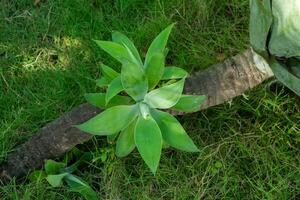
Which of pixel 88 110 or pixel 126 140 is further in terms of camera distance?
pixel 88 110

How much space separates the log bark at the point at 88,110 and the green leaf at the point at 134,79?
30 cm

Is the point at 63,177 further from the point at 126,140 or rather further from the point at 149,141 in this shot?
the point at 149,141

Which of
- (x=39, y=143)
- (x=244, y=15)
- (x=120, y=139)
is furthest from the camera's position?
(x=244, y=15)

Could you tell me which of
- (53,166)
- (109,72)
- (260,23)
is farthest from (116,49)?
(53,166)

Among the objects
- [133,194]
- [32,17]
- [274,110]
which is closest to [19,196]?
[133,194]

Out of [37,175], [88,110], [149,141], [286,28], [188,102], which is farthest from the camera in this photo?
[37,175]

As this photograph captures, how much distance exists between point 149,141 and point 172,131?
0.12 meters

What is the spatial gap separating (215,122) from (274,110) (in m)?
A: 0.23

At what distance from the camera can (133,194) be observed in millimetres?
1979

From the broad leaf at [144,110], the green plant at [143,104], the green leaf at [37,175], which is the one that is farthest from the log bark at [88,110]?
the broad leaf at [144,110]

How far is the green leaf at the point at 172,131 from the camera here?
5.29ft

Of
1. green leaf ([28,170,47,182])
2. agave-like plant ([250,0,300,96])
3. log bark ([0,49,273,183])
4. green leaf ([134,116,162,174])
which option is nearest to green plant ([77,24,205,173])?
green leaf ([134,116,162,174])

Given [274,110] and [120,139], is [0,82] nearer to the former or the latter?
[120,139]

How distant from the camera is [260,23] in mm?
1373
